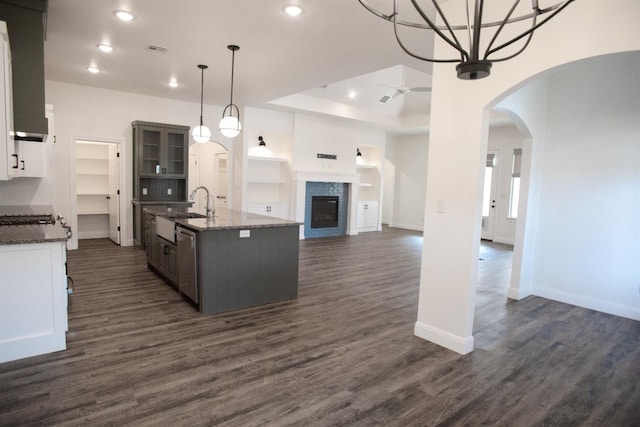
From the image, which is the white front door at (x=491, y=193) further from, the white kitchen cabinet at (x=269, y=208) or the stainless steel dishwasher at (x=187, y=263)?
the stainless steel dishwasher at (x=187, y=263)

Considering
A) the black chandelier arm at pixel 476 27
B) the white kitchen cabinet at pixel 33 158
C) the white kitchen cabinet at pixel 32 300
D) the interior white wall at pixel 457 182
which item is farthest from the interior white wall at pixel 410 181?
the black chandelier arm at pixel 476 27

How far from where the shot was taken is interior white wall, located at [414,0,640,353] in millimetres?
2781

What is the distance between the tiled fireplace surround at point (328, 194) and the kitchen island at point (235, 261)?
12.6 feet

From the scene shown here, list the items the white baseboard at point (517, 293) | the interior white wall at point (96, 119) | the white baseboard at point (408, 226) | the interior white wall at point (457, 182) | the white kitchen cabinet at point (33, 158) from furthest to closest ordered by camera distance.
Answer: the white baseboard at point (408, 226) → the interior white wall at point (96, 119) → the white kitchen cabinet at point (33, 158) → the white baseboard at point (517, 293) → the interior white wall at point (457, 182)

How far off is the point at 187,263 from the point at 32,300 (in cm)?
139

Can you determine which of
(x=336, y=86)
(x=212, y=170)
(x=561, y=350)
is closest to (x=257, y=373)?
(x=561, y=350)

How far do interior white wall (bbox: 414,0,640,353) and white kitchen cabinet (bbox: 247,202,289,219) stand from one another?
5338 millimetres

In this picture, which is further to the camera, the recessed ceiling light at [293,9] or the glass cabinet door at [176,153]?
the glass cabinet door at [176,153]

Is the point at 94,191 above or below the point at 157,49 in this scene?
below

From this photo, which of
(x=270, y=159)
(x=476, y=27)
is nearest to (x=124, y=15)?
(x=476, y=27)

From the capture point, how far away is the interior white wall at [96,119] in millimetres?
6438

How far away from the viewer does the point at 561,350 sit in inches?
129

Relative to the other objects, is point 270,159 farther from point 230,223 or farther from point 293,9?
point 293,9

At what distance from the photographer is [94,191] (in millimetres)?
7875
